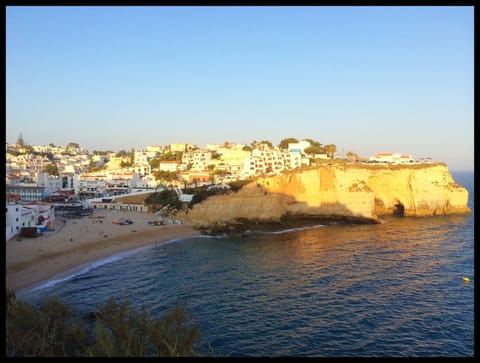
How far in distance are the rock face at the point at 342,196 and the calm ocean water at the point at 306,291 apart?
868 cm

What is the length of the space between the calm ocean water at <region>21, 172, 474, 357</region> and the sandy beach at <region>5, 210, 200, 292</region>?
1.78 m

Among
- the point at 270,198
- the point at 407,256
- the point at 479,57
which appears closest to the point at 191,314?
the point at 479,57

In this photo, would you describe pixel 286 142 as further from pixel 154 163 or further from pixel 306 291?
pixel 306 291

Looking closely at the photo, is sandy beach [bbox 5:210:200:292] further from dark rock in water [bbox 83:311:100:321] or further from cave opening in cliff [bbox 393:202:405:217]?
cave opening in cliff [bbox 393:202:405:217]

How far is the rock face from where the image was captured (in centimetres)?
4306

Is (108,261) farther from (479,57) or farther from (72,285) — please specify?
(479,57)

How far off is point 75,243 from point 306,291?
19537 millimetres

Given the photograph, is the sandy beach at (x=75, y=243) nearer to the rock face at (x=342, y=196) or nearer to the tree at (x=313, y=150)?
the rock face at (x=342, y=196)

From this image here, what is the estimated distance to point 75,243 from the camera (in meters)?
30.6

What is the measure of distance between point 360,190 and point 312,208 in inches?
260

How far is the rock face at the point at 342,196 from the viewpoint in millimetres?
43062

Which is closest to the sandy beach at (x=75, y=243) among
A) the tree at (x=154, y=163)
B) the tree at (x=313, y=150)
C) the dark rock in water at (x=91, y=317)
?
the dark rock in water at (x=91, y=317)

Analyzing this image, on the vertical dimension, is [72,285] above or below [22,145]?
below

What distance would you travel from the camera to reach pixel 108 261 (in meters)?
27.2
